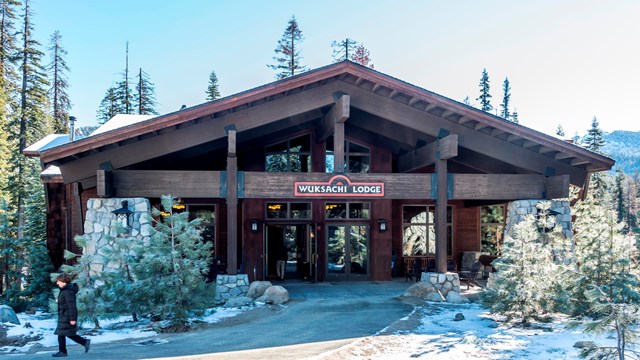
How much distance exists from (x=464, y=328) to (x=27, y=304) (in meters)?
10.9

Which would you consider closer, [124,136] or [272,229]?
[124,136]


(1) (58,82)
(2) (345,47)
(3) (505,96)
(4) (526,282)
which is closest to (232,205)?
(4) (526,282)

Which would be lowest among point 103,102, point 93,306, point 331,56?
point 93,306

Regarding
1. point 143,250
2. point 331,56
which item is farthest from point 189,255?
point 331,56

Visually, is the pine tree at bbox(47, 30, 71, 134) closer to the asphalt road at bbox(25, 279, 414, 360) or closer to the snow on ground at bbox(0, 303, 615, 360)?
the snow on ground at bbox(0, 303, 615, 360)

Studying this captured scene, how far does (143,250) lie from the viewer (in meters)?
8.86

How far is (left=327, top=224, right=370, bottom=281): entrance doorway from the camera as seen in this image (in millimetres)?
15555

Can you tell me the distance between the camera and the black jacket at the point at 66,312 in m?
6.92

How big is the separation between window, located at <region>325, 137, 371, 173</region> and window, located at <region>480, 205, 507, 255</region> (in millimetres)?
5140

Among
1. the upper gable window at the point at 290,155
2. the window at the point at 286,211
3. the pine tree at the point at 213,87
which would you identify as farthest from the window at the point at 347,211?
the pine tree at the point at 213,87

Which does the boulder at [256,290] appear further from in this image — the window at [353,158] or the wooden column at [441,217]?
the window at [353,158]

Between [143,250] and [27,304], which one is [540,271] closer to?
[143,250]

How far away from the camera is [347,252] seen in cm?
1562

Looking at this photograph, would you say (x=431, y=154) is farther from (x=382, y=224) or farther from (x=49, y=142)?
(x=49, y=142)
